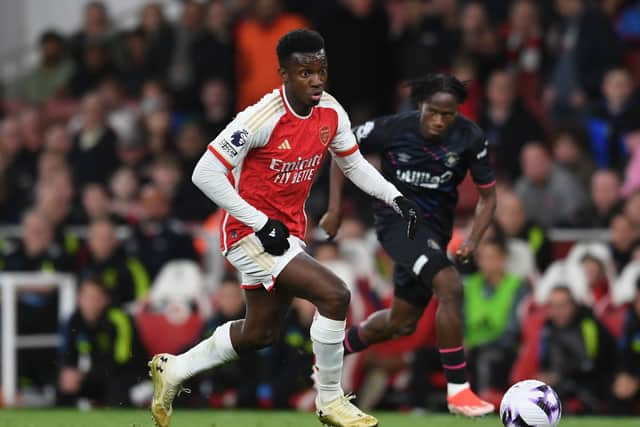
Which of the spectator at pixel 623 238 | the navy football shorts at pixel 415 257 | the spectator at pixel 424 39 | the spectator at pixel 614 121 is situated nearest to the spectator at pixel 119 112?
the spectator at pixel 424 39

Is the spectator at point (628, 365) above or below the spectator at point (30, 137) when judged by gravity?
below

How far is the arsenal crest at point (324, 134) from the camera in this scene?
8.63 m

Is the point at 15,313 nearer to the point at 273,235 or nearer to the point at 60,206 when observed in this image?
the point at 60,206

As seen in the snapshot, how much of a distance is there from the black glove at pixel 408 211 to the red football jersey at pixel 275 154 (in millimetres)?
577

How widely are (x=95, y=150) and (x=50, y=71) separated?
2674 mm

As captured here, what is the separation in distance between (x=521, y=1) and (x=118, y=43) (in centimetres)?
597

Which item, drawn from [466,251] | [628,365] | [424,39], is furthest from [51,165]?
[466,251]

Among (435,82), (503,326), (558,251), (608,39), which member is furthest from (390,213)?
(608,39)

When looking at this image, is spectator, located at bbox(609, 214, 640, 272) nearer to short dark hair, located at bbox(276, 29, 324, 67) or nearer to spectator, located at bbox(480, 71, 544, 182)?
spectator, located at bbox(480, 71, 544, 182)

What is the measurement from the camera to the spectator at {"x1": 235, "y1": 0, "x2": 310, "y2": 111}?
51.5 ft

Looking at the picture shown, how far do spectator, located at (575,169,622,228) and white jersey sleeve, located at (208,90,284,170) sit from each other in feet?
18.0

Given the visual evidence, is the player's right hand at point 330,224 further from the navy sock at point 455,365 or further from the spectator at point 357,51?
the spectator at point 357,51

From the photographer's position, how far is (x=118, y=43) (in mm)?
18812

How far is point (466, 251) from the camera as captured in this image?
30.7 ft
